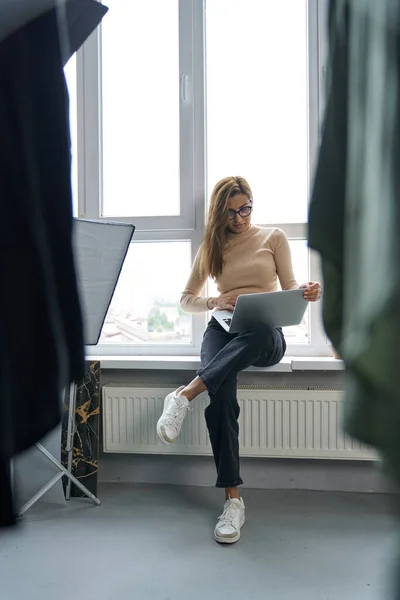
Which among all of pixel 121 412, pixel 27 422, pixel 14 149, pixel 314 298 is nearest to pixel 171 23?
pixel 314 298

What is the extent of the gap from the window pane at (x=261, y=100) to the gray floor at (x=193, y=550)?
4.05ft

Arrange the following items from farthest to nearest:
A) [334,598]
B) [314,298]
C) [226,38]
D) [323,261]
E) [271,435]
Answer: [226,38], [271,435], [314,298], [334,598], [323,261]

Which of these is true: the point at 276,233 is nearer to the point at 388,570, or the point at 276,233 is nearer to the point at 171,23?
the point at 171,23

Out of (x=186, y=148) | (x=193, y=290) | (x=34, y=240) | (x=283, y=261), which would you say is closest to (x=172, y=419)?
(x=193, y=290)

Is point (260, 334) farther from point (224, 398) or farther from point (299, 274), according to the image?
point (299, 274)

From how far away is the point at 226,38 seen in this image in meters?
2.50

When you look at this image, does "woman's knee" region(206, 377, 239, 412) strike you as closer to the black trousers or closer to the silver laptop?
the black trousers

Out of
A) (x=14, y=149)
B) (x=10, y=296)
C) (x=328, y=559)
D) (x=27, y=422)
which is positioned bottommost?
(x=328, y=559)

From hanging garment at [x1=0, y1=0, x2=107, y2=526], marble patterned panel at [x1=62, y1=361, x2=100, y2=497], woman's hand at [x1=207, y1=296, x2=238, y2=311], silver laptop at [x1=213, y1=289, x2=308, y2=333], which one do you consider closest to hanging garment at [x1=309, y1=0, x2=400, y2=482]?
hanging garment at [x1=0, y1=0, x2=107, y2=526]

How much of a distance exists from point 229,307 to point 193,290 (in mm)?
233

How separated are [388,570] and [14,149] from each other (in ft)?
1.89

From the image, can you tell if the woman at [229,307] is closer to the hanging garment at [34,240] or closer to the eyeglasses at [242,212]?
the eyeglasses at [242,212]

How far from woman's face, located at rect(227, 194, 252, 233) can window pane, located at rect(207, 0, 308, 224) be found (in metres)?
0.26

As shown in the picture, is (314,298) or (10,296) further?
(314,298)
